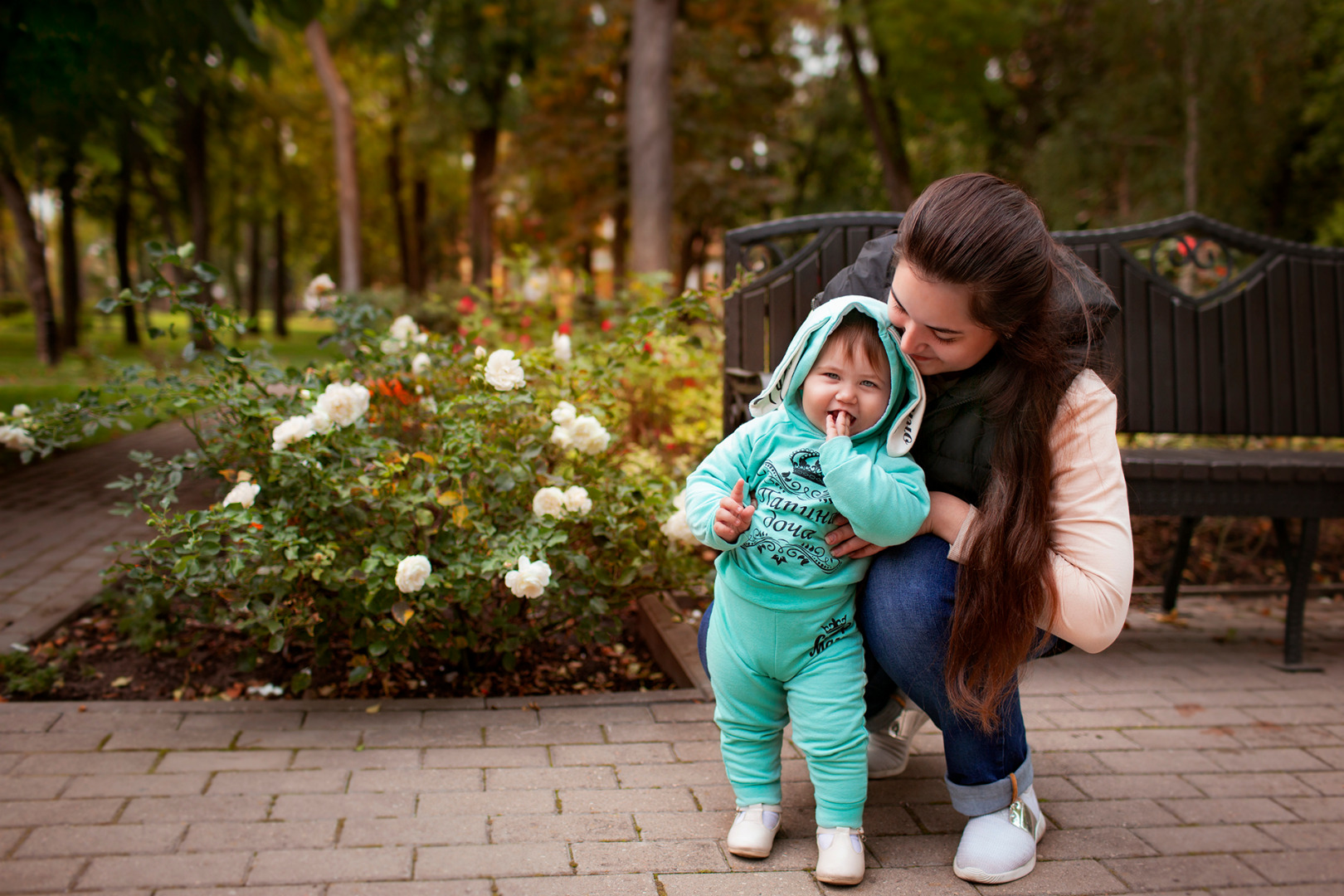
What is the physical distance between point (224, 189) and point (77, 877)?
27681mm

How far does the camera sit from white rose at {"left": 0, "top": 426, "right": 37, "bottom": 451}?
10.0 ft

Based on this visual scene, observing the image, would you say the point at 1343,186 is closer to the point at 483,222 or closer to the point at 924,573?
the point at 483,222

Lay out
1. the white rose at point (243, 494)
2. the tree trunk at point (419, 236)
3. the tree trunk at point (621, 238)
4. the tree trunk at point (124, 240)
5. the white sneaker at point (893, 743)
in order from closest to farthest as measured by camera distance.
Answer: the white sneaker at point (893, 743), the white rose at point (243, 494), the tree trunk at point (621, 238), the tree trunk at point (124, 240), the tree trunk at point (419, 236)

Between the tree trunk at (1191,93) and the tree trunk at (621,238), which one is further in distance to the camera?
the tree trunk at (621,238)

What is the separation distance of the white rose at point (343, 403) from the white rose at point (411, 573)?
495mm

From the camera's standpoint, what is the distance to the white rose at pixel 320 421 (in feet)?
9.42

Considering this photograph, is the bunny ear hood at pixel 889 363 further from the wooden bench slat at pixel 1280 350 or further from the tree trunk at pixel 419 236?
the tree trunk at pixel 419 236

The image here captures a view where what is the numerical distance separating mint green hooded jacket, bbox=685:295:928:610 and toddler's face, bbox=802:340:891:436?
0.08 feet

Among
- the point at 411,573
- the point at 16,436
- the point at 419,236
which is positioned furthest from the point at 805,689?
the point at 419,236

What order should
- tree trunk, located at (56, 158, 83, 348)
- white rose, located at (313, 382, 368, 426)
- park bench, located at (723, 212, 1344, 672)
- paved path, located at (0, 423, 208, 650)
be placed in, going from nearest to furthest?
white rose, located at (313, 382, 368, 426), park bench, located at (723, 212, 1344, 672), paved path, located at (0, 423, 208, 650), tree trunk, located at (56, 158, 83, 348)

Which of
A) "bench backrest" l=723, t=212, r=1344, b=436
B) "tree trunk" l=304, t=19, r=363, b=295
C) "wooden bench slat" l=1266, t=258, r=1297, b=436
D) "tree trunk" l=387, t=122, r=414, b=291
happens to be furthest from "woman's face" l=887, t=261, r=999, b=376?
"tree trunk" l=387, t=122, r=414, b=291

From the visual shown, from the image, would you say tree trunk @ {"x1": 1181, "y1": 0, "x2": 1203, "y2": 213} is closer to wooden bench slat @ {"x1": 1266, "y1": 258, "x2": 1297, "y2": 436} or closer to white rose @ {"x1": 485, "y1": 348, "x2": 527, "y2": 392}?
wooden bench slat @ {"x1": 1266, "y1": 258, "x2": 1297, "y2": 436}

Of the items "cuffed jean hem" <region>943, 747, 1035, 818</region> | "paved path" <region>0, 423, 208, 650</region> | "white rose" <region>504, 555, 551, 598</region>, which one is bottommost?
"cuffed jean hem" <region>943, 747, 1035, 818</region>

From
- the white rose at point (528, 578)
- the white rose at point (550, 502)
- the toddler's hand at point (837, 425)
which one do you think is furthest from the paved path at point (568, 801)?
the toddler's hand at point (837, 425)
